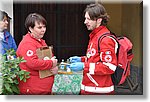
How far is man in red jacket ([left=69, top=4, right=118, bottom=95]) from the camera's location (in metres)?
2.20

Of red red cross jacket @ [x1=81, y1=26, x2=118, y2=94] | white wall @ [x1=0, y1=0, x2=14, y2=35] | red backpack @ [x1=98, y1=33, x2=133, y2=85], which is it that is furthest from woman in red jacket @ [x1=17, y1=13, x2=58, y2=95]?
red backpack @ [x1=98, y1=33, x2=133, y2=85]

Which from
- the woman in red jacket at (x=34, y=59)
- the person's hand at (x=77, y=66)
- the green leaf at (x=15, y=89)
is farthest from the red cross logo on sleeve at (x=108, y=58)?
the green leaf at (x=15, y=89)

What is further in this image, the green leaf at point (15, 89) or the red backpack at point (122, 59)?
the green leaf at point (15, 89)

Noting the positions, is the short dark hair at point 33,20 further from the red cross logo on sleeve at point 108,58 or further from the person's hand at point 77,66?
the red cross logo on sleeve at point 108,58

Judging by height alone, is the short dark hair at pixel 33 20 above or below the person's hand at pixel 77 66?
above

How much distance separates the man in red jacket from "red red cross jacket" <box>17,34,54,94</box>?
26cm

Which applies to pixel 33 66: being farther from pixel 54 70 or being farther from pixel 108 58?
pixel 108 58

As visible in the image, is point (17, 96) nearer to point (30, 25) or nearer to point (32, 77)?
point (32, 77)

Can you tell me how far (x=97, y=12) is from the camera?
7.45ft

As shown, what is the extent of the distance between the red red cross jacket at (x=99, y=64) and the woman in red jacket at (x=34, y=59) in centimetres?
29

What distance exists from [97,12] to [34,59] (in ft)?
2.16

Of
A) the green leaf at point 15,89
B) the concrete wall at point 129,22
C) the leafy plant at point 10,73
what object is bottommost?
the green leaf at point 15,89

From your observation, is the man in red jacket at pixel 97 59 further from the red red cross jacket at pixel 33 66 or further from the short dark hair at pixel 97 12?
the red red cross jacket at pixel 33 66

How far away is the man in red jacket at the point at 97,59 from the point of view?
7.22ft
